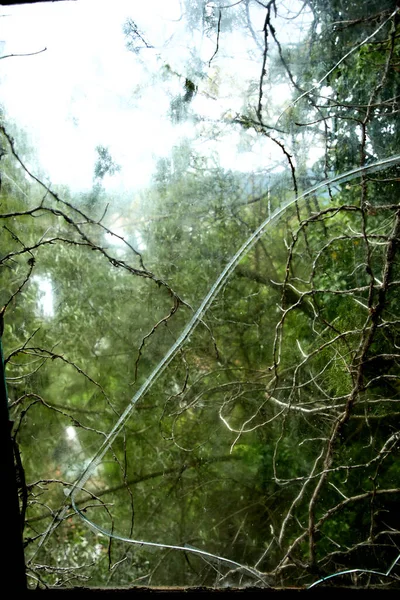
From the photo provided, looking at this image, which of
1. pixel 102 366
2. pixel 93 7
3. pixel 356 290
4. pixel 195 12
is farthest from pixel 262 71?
pixel 102 366

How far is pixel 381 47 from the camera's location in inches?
41.2

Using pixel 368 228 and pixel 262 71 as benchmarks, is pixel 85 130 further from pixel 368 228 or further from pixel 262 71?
pixel 368 228

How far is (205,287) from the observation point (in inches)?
44.8

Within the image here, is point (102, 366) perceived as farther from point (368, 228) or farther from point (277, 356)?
point (368, 228)

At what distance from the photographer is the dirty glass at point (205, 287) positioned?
1.06 m

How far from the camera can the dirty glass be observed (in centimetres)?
106

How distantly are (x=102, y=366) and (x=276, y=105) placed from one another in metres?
0.68

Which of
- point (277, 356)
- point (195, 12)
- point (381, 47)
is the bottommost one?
point (277, 356)

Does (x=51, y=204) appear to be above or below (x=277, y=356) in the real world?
above

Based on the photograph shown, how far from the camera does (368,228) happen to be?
3.67 ft

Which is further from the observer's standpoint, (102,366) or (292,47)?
(102,366)

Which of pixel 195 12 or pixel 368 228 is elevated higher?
pixel 195 12

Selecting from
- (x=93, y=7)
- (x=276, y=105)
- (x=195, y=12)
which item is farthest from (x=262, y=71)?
(x=93, y=7)

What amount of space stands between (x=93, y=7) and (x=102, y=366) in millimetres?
747
